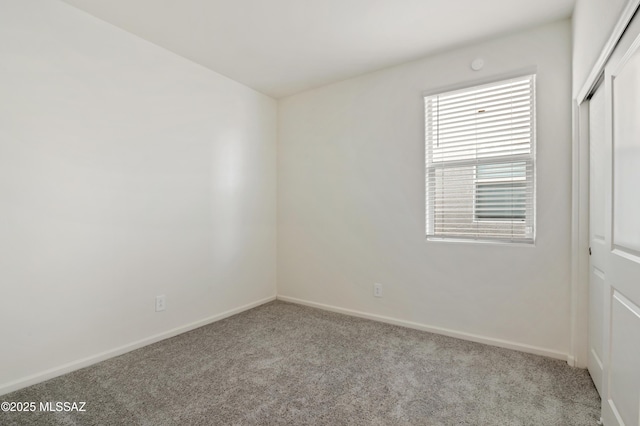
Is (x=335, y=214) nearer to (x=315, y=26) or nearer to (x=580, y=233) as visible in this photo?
(x=315, y=26)

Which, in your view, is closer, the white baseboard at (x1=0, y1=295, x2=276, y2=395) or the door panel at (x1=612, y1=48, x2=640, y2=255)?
the door panel at (x1=612, y1=48, x2=640, y2=255)

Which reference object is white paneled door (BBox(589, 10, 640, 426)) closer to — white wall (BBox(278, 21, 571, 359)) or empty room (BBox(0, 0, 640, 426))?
empty room (BBox(0, 0, 640, 426))

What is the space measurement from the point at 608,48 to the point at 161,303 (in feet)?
11.1

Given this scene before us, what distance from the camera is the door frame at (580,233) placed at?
2.14 metres

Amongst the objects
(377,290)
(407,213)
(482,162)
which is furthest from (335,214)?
(482,162)

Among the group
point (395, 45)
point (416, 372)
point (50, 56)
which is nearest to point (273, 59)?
point (395, 45)

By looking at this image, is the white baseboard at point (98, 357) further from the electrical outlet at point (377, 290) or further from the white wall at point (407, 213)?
the electrical outlet at point (377, 290)

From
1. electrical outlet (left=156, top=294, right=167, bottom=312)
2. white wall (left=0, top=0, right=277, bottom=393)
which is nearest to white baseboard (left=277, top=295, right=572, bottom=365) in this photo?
white wall (left=0, top=0, right=277, bottom=393)

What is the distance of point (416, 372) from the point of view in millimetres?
2184

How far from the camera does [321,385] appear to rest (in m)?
2.02

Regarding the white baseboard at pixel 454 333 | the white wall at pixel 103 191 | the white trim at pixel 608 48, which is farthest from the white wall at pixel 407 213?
the white wall at pixel 103 191

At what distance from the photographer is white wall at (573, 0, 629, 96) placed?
4.56ft

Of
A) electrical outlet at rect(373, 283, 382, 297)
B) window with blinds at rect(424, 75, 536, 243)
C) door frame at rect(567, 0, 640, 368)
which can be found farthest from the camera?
electrical outlet at rect(373, 283, 382, 297)

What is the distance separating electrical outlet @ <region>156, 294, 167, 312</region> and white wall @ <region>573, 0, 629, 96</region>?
335 centimetres
